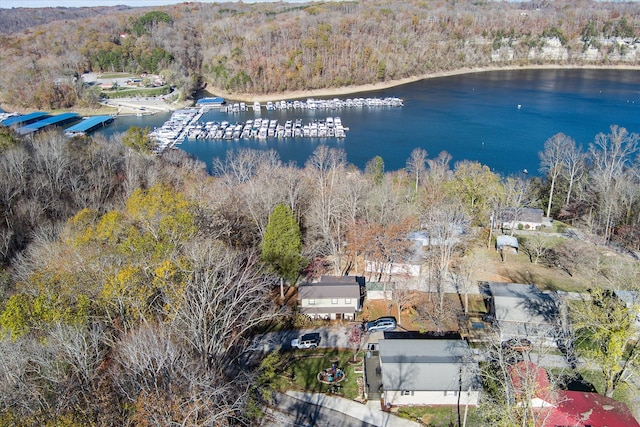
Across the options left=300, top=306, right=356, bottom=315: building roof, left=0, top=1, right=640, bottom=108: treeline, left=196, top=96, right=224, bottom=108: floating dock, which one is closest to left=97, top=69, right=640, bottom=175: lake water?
left=196, top=96, right=224, bottom=108: floating dock

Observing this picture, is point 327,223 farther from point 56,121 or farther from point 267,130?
point 56,121

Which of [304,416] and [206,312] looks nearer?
[206,312]

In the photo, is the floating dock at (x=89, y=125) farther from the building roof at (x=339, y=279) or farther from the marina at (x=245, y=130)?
the building roof at (x=339, y=279)

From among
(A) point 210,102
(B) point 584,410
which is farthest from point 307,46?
(B) point 584,410

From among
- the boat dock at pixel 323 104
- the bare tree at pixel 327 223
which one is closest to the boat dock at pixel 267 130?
the boat dock at pixel 323 104

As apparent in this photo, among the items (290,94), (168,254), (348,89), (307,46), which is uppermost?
(307,46)

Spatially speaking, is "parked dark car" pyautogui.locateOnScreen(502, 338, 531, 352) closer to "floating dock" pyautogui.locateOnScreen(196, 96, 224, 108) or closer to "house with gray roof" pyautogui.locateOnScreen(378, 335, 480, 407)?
"house with gray roof" pyautogui.locateOnScreen(378, 335, 480, 407)
